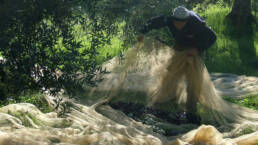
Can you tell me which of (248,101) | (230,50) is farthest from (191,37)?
(230,50)

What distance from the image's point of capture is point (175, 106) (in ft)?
27.3

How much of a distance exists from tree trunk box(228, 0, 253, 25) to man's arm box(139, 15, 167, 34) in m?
7.22

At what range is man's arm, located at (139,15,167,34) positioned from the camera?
7.95 m

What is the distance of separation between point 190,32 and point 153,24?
70 cm

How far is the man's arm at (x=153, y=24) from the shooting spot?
795cm

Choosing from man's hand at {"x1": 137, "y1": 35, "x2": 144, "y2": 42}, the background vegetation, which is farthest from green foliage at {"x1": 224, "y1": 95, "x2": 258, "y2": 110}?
the background vegetation

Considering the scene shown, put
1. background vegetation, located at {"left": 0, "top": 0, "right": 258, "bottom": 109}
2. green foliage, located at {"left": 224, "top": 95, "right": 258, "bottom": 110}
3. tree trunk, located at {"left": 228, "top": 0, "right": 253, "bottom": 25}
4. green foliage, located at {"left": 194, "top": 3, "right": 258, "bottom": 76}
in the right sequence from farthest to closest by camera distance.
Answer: tree trunk, located at {"left": 228, "top": 0, "right": 253, "bottom": 25}
green foliage, located at {"left": 194, "top": 3, "right": 258, "bottom": 76}
green foliage, located at {"left": 224, "top": 95, "right": 258, "bottom": 110}
background vegetation, located at {"left": 0, "top": 0, "right": 258, "bottom": 109}

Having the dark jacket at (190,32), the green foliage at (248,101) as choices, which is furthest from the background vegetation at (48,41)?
the green foliage at (248,101)

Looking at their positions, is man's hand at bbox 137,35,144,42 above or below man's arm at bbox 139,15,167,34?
below

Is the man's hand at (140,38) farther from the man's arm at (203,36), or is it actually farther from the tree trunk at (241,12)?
the tree trunk at (241,12)

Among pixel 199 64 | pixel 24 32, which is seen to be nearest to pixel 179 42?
pixel 199 64

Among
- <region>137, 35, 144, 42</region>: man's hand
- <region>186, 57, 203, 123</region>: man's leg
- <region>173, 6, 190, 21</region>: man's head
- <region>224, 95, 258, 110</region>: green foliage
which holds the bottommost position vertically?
<region>224, 95, 258, 110</region>: green foliage

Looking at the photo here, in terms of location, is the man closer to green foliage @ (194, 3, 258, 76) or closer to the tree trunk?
green foliage @ (194, 3, 258, 76)

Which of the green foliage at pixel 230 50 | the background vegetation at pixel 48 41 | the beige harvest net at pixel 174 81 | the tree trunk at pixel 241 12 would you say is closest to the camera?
the background vegetation at pixel 48 41
